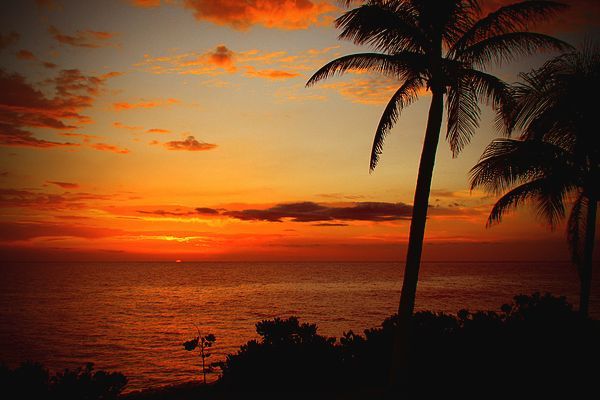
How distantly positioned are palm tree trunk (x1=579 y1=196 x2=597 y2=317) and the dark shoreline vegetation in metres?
0.68

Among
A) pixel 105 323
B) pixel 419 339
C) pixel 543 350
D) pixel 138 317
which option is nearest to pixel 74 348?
pixel 105 323

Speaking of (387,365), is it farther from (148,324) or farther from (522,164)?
(148,324)

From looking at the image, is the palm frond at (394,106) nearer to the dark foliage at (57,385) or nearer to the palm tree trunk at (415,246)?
the palm tree trunk at (415,246)

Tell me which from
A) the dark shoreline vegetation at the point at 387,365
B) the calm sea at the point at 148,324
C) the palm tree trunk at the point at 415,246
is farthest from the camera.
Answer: the calm sea at the point at 148,324

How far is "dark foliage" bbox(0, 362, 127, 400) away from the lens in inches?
389

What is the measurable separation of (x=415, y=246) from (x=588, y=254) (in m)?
7.85

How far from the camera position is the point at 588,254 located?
13570mm

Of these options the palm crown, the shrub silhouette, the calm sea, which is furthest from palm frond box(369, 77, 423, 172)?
the calm sea

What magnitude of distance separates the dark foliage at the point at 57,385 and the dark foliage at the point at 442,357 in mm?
2992

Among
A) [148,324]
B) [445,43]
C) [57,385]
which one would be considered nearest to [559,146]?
[445,43]

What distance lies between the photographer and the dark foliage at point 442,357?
33.1 ft

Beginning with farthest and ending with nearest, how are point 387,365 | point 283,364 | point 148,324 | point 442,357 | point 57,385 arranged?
1. point 148,324
2. point 387,365
3. point 283,364
4. point 442,357
5. point 57,385

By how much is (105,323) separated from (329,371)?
3304cm

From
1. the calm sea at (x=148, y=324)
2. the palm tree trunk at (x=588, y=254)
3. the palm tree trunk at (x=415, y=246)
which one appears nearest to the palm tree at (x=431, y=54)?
the palm tree trunk at (x=415, y=246)
